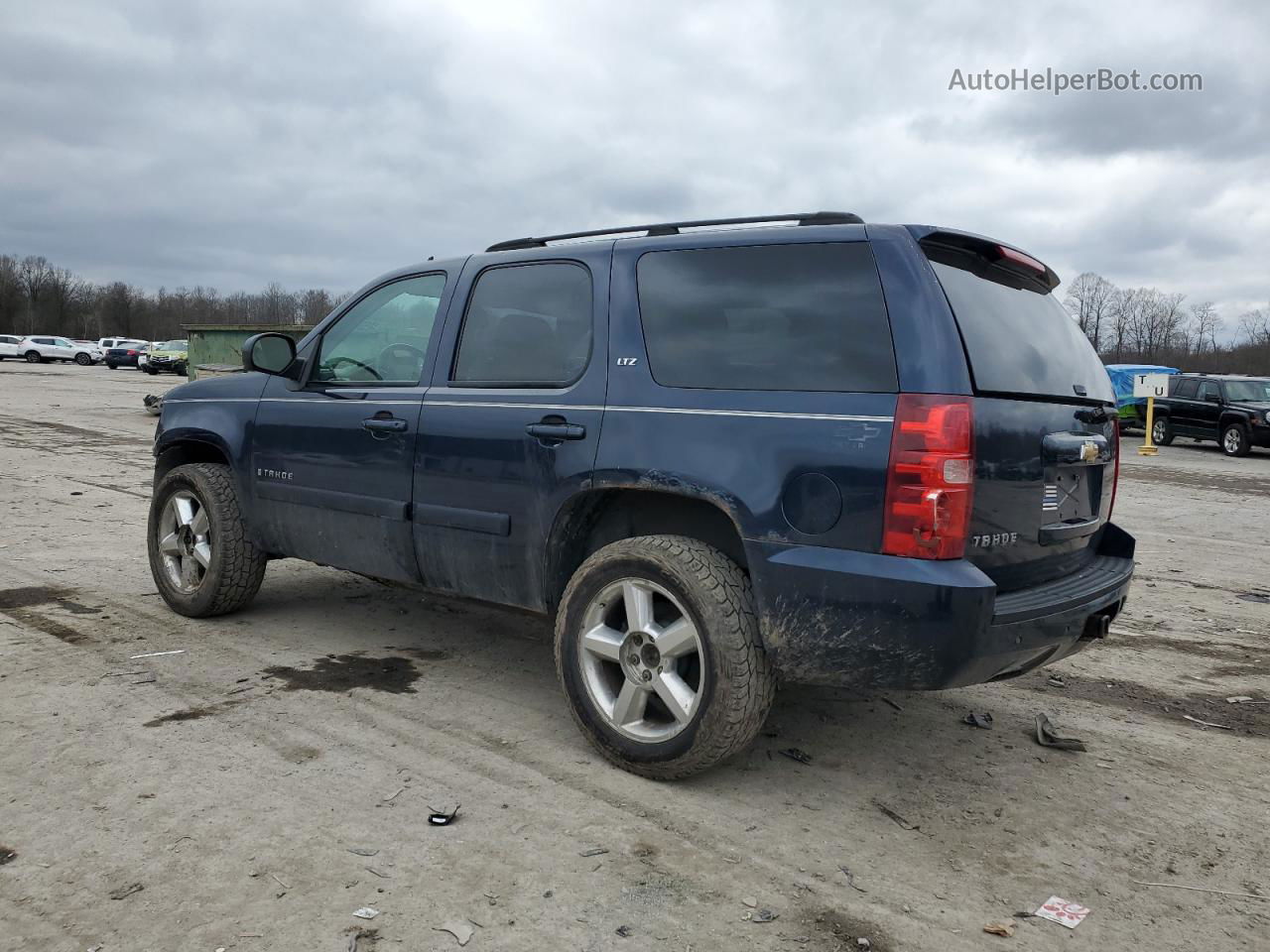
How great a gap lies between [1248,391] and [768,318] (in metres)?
21.9

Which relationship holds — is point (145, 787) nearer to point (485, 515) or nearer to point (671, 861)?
point (485, 515)

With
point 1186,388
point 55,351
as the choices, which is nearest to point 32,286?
point 55,351

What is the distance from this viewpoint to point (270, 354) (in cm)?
489

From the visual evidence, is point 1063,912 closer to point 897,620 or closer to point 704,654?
point 897,620

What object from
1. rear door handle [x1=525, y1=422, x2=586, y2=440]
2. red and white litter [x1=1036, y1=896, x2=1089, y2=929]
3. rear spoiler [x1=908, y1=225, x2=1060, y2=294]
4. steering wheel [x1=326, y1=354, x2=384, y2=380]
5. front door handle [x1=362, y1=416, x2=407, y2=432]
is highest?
rear spoiler [x1=908, y1=225, x2=1060, y2=294]

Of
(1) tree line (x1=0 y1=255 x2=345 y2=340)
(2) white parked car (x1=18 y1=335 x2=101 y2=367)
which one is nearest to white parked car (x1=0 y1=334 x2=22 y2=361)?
(2) white parked car (x1=18 y1=335 x2=101 y2=367)

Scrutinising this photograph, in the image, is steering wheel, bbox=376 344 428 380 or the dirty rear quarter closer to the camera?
the dirty rear quarter

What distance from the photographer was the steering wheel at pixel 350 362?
15.1 feet

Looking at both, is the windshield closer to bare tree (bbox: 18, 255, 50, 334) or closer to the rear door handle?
the rear door handle

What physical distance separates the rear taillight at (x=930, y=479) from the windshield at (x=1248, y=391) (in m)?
21.4

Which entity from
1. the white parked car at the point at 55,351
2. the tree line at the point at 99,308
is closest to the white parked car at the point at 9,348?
the white parked car at the point at 55,351

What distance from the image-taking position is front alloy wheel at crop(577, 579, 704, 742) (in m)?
3.29

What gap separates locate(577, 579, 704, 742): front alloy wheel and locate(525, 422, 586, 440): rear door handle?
59 cm

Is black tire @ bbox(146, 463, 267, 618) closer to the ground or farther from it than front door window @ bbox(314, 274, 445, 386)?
closer to the ground
